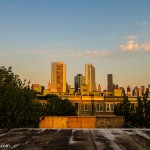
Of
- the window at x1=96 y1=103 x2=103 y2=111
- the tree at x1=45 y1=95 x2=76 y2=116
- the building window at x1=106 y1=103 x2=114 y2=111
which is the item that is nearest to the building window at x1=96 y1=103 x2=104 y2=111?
the window at x1=96 y1=103 x2=103 y2=111

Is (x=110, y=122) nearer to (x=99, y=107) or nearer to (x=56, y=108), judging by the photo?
(x=56, y=108)

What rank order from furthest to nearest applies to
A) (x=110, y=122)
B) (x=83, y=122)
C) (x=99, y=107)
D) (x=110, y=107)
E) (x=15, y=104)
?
(x=99, y=107) < (x=110, y=107) < (x=83, y=122) < (x=110, y=122) < (x=15, y=104)

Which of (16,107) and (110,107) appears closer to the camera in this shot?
(16,107)

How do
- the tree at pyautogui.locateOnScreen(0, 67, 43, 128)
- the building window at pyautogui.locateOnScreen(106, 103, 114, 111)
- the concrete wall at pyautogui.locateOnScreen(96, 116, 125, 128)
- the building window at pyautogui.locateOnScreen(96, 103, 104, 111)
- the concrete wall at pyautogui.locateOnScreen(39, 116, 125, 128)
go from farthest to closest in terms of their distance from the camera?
the building window at pyautogui.locateOnScreen(96, 103, 104, 111) → the building window at pyautogui.locateOnScreen(106, 103, 114, 111) → the concrete wall at pyautogui.locateOnScreen(39, 116, 125, 128) → the concrete wall at pyautogui.locateOnScreen(96, 116, 125, 128) → the tree at pyautogui.locateOnScreen(0, 67, 43, 128)

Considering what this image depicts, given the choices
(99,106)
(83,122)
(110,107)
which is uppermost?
(99,106)

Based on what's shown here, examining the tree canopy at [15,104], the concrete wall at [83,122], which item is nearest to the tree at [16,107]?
the tree canopy at [15,104]

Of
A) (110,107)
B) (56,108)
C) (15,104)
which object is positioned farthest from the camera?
(110,107)

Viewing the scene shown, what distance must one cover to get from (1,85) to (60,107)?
30.4m

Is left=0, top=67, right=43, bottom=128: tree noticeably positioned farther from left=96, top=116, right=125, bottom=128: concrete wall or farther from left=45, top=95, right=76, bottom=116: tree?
left=45, top=95, right=76, bottom=116: tree

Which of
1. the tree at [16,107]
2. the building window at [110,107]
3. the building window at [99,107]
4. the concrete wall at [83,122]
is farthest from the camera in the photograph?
the building window at [99,107]

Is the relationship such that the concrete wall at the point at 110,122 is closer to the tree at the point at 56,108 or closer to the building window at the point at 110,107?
the tree at the point at 56,108

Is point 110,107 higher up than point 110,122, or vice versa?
point 110,107

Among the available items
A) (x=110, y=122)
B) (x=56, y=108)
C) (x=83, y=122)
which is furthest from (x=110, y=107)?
(x=83, y=122)

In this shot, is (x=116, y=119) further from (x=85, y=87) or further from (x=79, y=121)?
(x=85, y=87)
